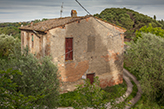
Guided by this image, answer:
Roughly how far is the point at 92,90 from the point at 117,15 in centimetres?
5253

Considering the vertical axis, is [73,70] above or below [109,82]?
above

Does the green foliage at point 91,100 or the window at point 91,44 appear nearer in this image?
the green foliage at point 91,100

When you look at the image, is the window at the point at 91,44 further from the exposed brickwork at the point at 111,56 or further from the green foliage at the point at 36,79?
the green foliage at the point at 36,79

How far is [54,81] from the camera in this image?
8117 mm

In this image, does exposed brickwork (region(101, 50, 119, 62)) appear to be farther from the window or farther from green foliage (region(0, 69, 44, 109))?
green foliage (region(0, 69, 44, 109))

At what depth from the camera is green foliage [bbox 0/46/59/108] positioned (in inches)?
279

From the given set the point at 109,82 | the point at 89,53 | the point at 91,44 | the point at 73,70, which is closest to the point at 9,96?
the point at 73,70

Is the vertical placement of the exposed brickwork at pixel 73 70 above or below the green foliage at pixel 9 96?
below

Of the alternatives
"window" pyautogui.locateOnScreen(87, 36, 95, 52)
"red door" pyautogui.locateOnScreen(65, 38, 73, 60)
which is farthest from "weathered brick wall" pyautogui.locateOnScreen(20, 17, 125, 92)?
"red door" pyautogui.locateOnScreen(65, 38, 73, 60)

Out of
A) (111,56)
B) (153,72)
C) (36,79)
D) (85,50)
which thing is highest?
(85,50)

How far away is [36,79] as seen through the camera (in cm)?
743

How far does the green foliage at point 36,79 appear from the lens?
23.3 feet

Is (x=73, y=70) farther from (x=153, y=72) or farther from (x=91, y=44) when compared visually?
(x=153, y=72)

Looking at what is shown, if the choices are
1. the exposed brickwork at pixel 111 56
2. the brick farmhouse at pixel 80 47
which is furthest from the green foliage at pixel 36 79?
the exposed brickwork at pixel 111 56
